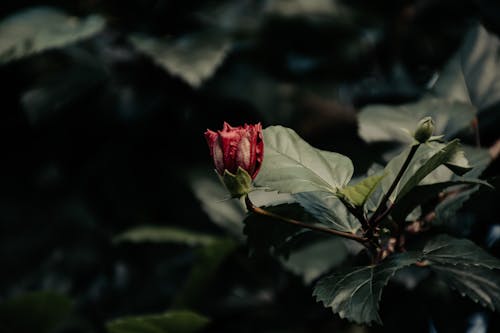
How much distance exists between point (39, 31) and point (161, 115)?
0.30 m

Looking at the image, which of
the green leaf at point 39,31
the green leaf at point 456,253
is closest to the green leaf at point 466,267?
the green leaf at point 456,253

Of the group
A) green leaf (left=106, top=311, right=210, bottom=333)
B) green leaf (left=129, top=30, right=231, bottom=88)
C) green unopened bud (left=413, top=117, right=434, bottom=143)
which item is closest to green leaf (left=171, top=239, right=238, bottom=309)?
green leaf (left=106, top=311, right=210, bottom=333)

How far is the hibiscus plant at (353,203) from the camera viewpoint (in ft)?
1.74

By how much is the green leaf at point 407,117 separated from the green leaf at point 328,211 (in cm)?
20

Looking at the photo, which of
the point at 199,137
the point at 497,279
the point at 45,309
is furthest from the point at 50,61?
the point at 497,279

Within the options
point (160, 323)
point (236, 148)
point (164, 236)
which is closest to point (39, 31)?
point (164, 236)

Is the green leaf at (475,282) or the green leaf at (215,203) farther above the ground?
the green leaf at (475,282)

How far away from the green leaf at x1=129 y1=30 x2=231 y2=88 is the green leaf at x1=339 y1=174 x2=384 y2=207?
578 millimetres

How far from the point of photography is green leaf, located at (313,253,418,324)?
0.51 metres

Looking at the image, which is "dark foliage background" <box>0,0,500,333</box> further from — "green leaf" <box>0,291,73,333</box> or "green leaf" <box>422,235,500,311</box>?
"green leaf" <box>422,235,500,311</box>

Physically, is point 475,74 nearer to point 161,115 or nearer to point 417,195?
point 417,195

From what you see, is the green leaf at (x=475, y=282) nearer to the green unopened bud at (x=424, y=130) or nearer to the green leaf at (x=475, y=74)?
the green unopened bud at (x=424, y=130)

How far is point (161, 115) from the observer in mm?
1289

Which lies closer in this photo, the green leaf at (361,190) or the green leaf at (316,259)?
the green leaf at (361,190)
